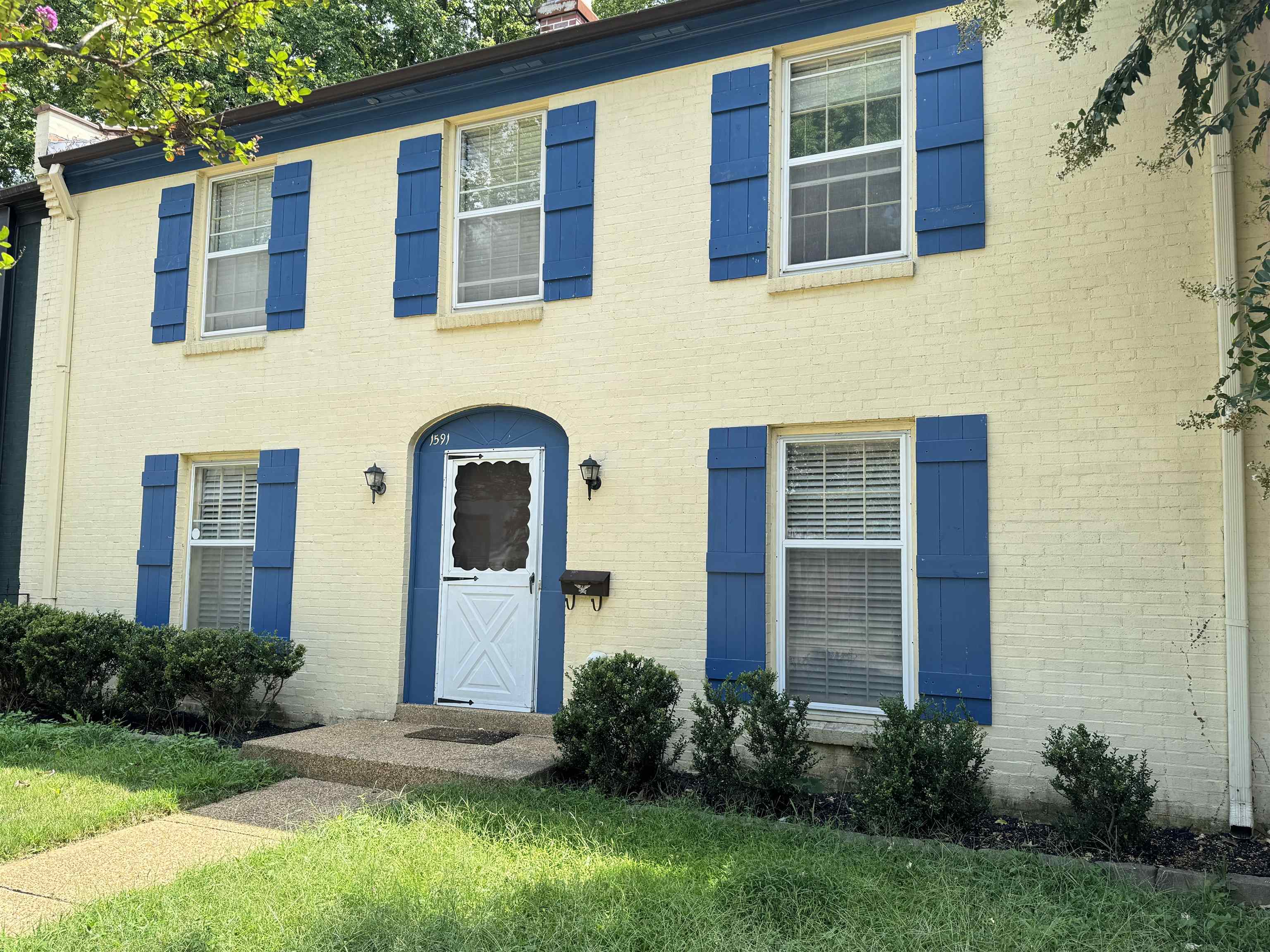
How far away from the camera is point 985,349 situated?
6402 mm

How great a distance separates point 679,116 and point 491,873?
5.68 m

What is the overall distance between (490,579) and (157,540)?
3743 mm

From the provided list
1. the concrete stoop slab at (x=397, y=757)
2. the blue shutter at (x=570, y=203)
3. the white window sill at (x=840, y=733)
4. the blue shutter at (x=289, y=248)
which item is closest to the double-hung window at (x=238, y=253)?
the blue shutter at (x=289, y=248)

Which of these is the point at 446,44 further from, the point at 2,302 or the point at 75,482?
the point at 75,482

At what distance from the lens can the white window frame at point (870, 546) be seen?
6.55 m

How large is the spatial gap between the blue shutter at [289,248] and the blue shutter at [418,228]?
108 cm

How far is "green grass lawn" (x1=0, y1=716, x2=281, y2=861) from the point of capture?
17.8ft

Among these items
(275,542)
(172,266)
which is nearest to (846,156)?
(275,542)

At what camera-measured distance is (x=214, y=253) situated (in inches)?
380

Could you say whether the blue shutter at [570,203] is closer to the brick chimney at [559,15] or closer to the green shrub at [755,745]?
the brick chimney at [559,15]

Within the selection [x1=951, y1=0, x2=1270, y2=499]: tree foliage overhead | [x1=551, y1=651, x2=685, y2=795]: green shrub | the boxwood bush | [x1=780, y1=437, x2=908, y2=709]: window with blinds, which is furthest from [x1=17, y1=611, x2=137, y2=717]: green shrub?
[x1=951, y1=0, x2=1270, y2=499]: tree foliage overhead

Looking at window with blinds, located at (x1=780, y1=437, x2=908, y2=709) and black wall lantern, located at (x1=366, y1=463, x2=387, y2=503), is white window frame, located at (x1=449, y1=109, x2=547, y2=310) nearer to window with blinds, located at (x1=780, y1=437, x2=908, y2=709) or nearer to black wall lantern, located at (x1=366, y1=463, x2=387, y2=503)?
black wall lantern, located at (x1=366, y1=463, x2=387, y2=503)

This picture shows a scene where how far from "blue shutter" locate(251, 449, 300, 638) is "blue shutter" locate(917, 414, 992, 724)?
5513 mm

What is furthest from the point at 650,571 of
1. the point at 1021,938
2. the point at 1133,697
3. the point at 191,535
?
the point at 191,535
